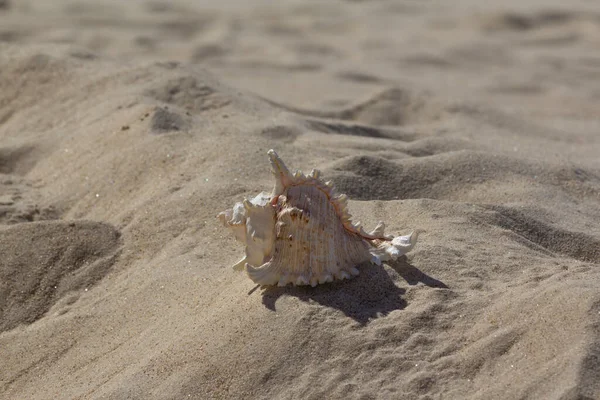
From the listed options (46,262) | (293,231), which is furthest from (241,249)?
(46,262)

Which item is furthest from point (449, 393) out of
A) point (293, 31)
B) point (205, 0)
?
point (205, 0)

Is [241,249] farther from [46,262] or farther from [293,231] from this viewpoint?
[46,262]

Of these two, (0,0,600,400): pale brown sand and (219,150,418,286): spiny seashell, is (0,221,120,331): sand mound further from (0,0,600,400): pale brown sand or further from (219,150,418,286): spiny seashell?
(219,150,418,286): spiny seashell

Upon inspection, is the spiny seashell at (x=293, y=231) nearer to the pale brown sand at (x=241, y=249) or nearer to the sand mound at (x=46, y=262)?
the pale brown sand at (x=241, y=249)

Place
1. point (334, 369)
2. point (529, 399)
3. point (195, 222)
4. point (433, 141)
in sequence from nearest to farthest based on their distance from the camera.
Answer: point (529, 399), point (334, 369), point (195, 222), point (433, 141)

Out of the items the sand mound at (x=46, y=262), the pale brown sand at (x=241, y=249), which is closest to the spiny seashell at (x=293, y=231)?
the pale brown sand at (x=241, y=249)

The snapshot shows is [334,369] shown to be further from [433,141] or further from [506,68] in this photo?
[506,68]
